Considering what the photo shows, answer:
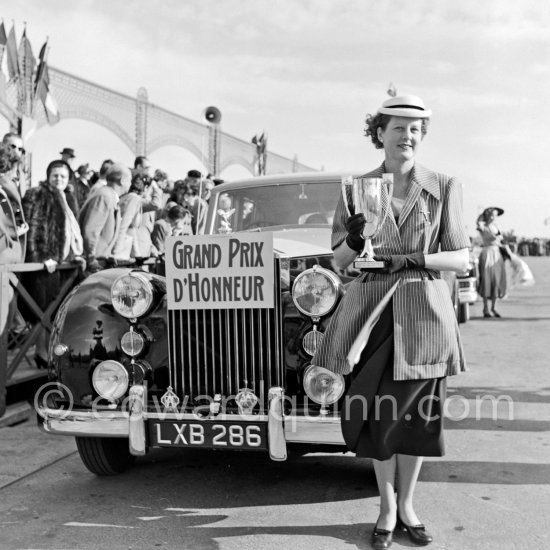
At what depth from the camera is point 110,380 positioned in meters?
3.43

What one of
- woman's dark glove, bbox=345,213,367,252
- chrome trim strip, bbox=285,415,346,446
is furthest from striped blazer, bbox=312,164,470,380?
chrome trim strip, bbox=285,415,346,446

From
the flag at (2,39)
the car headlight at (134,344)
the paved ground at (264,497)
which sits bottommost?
the paved ground at (264,497)

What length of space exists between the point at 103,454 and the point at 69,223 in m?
2.99

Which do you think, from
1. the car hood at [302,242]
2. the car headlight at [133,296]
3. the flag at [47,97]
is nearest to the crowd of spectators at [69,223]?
the car hood at [302,242]

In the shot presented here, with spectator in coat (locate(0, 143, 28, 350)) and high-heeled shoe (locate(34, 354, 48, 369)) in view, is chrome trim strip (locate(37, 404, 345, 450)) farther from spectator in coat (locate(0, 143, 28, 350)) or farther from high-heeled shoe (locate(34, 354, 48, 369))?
high-heeled shoe (locate(34, 354, 48, 369))

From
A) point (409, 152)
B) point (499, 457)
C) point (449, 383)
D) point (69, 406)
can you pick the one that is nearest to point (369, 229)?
point (409, 152)

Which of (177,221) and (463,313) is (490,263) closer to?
(463,313)

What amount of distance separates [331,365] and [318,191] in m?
2.21

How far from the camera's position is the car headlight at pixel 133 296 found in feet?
11.5

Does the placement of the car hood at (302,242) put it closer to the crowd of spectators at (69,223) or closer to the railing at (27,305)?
the crowd of spectators at (69,223)

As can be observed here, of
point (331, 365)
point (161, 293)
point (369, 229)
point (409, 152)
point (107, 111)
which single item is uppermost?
point (107, 111)

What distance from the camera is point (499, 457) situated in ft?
13.4

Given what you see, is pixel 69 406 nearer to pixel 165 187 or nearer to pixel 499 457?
pixel 499 457

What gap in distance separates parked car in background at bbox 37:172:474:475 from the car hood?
0.86 feet
